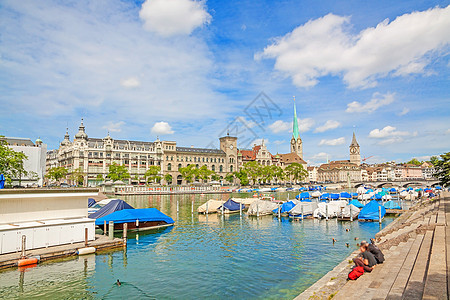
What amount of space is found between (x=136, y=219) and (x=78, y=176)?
90279 millimetres

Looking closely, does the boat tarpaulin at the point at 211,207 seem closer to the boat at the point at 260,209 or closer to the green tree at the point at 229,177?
the boat at the point at 260,209

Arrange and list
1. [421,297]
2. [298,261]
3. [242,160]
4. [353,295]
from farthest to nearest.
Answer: [242,160]
[298,261]
[353,295]
[421,297]

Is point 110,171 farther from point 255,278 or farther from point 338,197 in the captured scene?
point 255,278

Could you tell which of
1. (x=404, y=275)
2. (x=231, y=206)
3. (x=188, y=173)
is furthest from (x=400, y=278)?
(x=188, y=173)

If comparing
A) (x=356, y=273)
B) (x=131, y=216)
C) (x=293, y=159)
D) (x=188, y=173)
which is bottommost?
(x=356, y=273)

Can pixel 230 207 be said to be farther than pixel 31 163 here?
No

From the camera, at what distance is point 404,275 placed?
12.8 metres

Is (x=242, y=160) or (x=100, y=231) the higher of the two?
(x=242, y=160)

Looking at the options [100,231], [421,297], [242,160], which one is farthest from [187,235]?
[242,160]

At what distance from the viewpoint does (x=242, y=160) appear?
557 ft

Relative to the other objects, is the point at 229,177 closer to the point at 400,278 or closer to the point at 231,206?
the point at 231,206

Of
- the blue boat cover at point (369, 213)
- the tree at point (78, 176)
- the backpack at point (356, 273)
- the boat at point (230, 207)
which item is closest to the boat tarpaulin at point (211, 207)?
the boat at point (230, 207)

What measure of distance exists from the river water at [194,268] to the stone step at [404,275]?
17.0 ft

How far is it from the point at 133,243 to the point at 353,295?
831 inches
